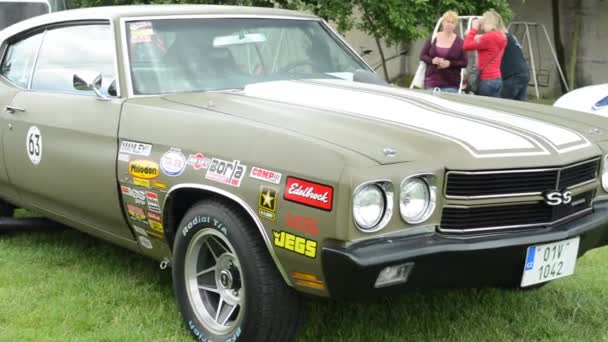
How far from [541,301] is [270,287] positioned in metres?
1.88

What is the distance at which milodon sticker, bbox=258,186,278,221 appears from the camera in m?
2.94

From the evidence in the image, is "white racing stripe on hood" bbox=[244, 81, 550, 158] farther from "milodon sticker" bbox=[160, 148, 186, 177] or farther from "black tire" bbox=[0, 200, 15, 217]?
"black tire" bbox=[0, 200, 15, 217]

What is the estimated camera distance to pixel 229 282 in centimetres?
336

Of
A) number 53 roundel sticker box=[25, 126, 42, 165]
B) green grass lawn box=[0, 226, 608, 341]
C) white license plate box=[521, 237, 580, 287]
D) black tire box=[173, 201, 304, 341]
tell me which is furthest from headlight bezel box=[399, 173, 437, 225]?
number 53 roundel sticker box=[25, 126, 42, 165]

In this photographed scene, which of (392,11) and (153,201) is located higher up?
(392,11)

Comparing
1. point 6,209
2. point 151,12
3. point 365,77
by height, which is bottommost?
point 6,209

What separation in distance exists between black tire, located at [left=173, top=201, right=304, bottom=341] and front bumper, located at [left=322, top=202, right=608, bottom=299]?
32 centimetres

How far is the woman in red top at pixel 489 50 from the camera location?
841 centimetres

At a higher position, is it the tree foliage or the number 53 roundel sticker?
the tree foliage

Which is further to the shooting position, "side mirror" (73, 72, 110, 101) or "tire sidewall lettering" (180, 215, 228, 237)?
"side mirror" (73, 72, 110, 101)

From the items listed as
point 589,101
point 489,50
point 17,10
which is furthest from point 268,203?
point 17,10

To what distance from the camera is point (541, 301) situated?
13.8ft

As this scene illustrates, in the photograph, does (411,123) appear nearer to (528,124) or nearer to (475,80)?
(528,124)

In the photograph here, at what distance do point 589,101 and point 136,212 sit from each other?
5.76 m
